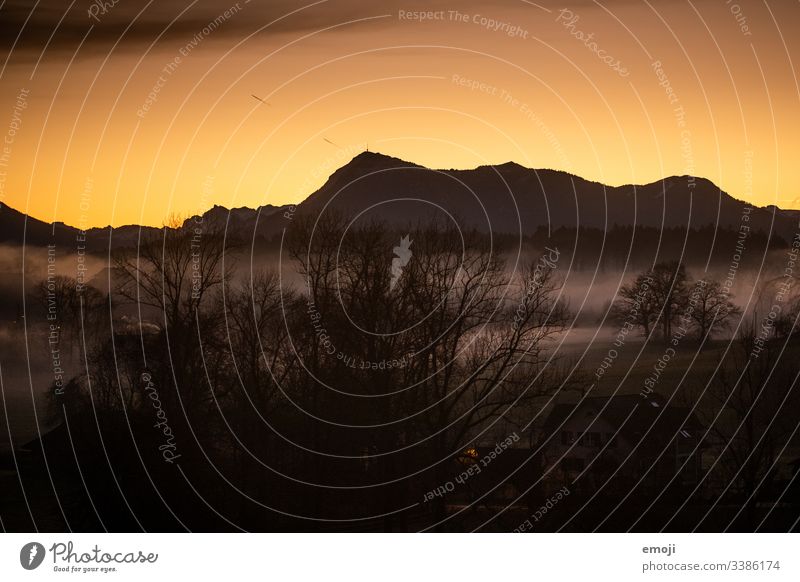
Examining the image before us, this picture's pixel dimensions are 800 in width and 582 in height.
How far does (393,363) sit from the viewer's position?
3055cm

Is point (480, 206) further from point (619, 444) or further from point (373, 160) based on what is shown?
point (619, 444)

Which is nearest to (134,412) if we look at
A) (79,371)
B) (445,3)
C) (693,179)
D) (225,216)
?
(79,371)

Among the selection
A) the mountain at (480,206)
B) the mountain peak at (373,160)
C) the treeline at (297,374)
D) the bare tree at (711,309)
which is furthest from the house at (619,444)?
the mountain peak at (373,160)

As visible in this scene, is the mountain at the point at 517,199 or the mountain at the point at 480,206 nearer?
the mountain at the point at 480,206

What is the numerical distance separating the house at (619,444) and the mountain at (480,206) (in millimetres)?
4463

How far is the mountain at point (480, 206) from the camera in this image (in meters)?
27.9

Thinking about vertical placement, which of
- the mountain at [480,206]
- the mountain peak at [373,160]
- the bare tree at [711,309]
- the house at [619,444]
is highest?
the mountain peak at [373,160]

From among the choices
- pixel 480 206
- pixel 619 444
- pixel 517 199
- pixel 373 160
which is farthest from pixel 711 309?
pixel 373 160

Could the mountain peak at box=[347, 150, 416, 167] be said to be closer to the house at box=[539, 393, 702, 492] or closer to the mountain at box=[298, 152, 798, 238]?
the mountain at box=[298, 152, 798, 238]

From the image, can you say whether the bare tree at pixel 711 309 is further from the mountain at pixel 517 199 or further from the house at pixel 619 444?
the house at pixel 619 444

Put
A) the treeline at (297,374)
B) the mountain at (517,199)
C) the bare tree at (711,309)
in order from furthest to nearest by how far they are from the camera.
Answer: the bare tree at (711,309) → the mountain at (517,199) → the treeline at (297,374)

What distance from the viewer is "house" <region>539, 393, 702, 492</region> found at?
29.5 m

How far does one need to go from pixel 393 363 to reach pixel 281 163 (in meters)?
5.90

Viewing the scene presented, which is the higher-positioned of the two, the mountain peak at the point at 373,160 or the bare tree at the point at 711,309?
the mountain peak at the point at 373,160
